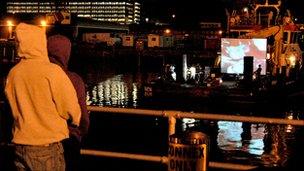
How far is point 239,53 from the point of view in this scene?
29.4 meters

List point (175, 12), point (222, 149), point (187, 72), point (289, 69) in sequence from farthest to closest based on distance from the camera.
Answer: point (175, 12), point (289, 69), point (187, 72), point (222, 149)

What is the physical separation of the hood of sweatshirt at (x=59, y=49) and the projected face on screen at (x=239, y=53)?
24200 millimetres

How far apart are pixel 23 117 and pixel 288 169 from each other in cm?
292

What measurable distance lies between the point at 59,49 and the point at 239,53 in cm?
2476

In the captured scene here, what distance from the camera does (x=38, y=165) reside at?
4977mm

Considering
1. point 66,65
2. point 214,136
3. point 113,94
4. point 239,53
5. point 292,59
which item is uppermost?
point 66,65

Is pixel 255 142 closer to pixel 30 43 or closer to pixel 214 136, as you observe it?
pixel 214 136

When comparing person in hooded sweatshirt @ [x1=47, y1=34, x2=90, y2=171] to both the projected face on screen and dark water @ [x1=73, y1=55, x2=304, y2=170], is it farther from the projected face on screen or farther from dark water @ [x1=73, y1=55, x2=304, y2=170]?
the projected face on screen

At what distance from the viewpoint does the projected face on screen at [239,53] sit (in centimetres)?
2891

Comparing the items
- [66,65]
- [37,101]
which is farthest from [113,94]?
[37,101]

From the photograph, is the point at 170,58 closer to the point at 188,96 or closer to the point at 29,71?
the point at 188,96

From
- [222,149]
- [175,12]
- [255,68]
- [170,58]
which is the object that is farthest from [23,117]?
[175,12]

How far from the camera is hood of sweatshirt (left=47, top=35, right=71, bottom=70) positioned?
5.21 meters

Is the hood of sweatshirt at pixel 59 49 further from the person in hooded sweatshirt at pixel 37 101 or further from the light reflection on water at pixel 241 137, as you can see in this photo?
the light reflection on water at pixel 241 137
